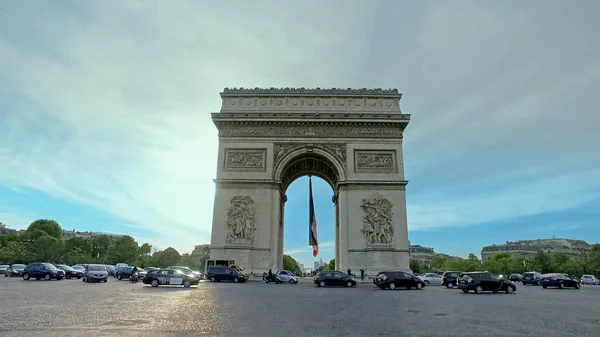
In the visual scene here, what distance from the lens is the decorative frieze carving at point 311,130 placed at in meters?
32.2

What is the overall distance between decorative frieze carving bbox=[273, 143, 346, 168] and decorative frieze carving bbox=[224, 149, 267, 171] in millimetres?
1147

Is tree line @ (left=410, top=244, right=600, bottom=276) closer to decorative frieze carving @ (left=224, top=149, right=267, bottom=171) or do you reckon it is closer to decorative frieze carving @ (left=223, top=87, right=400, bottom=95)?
decorative frieze carving @ (left=223, top=87, right=400, bottom=95)

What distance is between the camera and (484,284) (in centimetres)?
1892

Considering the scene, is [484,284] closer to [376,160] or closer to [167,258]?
[376,160]

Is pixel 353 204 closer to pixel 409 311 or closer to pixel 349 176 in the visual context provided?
pixel 349 176

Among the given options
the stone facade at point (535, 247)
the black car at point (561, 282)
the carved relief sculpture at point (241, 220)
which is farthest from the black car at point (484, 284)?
the stone facade at point (535, 247)

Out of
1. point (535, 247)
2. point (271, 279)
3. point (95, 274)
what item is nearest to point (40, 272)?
point (95, 274)

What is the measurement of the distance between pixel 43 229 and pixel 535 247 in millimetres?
140534

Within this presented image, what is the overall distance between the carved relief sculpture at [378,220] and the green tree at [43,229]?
2579 inches

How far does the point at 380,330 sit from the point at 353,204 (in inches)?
947

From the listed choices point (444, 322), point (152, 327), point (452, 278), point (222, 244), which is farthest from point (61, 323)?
point (452, 278)

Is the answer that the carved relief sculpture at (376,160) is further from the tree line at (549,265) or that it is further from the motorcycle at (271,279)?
the tree line at (549,265)

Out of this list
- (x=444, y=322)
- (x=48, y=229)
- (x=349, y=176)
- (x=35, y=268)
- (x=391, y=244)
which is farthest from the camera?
(x=48, y=229)

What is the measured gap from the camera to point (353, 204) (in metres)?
30.7
